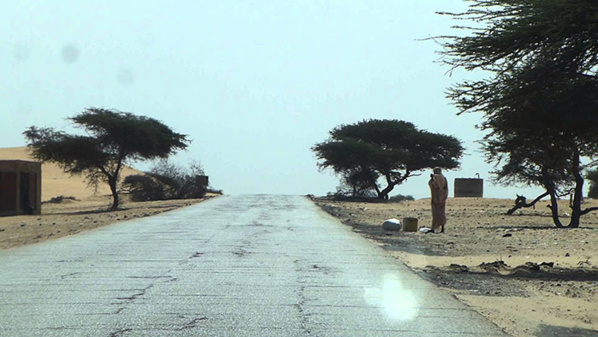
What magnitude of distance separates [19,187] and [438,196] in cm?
2418

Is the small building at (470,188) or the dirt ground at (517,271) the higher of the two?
the small building at (470,188)

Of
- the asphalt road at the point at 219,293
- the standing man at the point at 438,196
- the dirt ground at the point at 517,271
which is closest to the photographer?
the asphalt road at the point at 219,293

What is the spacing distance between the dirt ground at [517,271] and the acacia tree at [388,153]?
47.7 m

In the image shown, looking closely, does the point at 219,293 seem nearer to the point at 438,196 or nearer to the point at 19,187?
the point at 438,196

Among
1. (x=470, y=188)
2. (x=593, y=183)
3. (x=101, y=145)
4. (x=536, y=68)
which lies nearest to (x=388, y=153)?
(x=470, y=188)

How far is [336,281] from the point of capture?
11625 mm

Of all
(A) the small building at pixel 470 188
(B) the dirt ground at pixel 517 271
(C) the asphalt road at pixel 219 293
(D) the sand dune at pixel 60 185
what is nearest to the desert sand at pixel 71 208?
(D) the sand dune at pixel 60 185

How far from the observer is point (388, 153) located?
73438mm

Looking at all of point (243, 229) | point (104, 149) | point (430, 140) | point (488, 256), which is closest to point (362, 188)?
point (430, 140)

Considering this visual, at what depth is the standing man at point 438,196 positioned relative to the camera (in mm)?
25219

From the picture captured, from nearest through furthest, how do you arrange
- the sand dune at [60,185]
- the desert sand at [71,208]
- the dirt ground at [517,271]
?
the dirt ground at [517,271], the desert sand at [71,208], the sand dune at [60,185]

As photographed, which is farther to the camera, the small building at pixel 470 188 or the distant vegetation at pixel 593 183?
the small building at pixel 470 188

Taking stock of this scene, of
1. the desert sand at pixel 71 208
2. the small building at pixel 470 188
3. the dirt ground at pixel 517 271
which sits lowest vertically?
the dirt ground at pixel 517 271

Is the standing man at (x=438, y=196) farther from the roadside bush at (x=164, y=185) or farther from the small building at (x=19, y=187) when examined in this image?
the roadside bush at (x=164, y=185)
